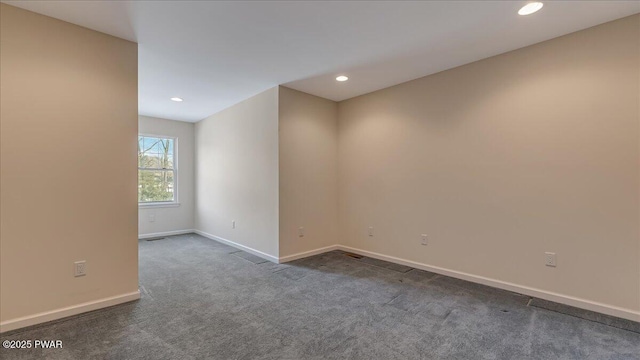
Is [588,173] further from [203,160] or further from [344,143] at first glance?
[203,160]

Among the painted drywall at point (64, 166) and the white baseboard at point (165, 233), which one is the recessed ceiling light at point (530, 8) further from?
the white baseboard at point (165, 233)

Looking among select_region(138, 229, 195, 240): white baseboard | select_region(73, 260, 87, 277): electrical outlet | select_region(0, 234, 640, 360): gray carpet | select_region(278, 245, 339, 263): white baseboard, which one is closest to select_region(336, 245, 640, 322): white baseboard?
select_region(0, 234, 640, 360): gray carpet

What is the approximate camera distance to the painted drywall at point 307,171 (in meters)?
4.02

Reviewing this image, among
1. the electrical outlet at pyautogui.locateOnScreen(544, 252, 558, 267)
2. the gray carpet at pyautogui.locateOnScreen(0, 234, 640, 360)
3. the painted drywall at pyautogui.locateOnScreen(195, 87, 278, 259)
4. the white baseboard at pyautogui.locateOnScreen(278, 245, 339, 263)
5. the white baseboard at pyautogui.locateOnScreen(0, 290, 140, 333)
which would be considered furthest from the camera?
the painted drywall at pyautogui.locateOnScreen(195, 87, 278, 259)

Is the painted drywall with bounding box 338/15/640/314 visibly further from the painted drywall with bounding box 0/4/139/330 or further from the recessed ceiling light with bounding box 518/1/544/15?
the painted drywall with bounding box 0/4/139/330

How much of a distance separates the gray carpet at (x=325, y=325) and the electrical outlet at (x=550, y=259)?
39 centimetres

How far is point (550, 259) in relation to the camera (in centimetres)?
269

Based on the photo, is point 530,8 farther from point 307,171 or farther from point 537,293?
point 307,171

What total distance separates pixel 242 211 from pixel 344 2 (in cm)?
346

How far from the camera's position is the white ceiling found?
2197 millimetres

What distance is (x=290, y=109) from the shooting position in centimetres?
409

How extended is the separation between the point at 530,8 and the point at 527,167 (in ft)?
4.69

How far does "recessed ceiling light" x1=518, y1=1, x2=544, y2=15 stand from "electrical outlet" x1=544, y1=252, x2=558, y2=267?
2154 millimetres

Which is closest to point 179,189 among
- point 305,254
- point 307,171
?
point 307,171
